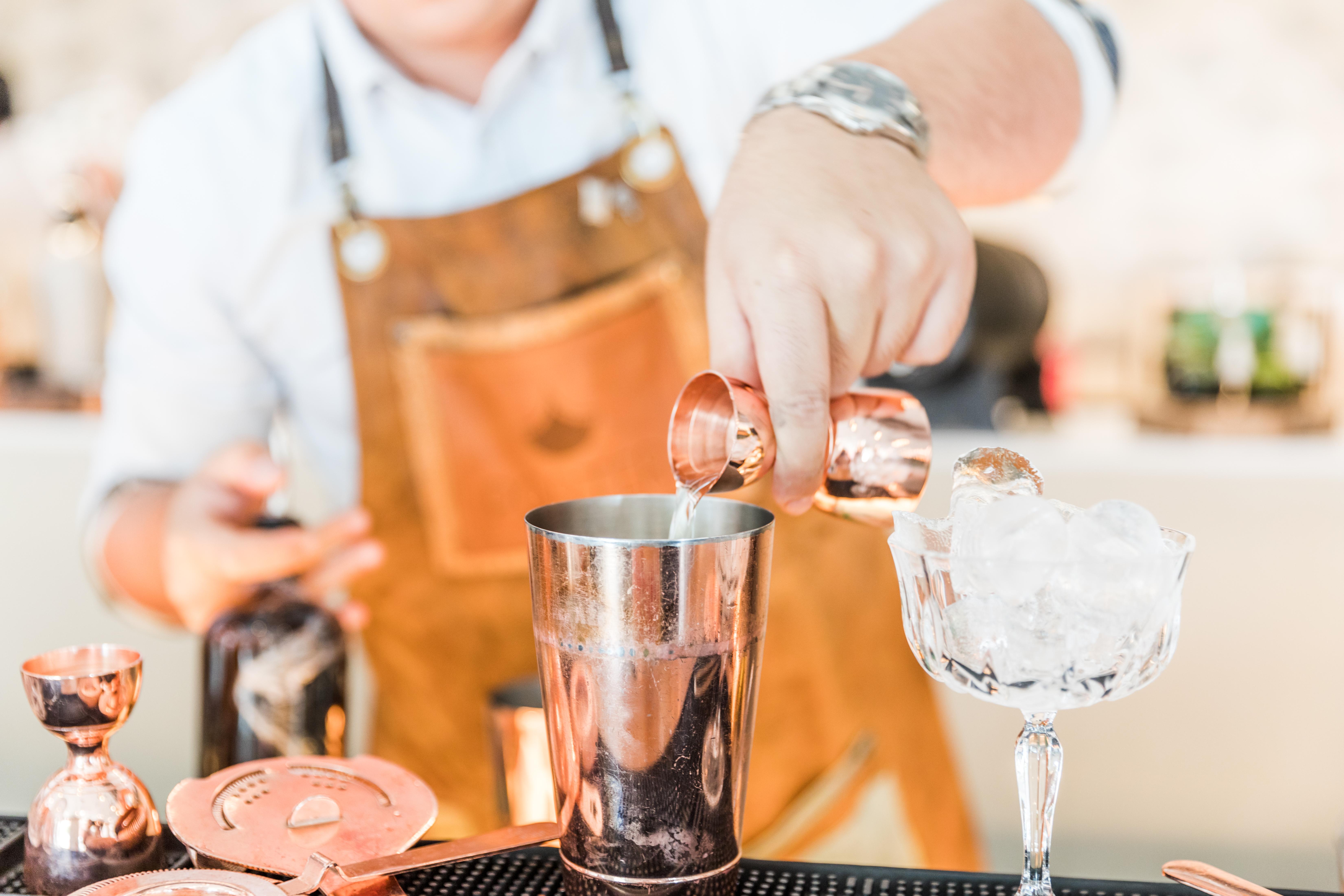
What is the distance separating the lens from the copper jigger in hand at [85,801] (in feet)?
2.24

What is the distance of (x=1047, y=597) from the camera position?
0.62m

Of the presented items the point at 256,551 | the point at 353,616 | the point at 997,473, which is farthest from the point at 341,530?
the point at 997,473

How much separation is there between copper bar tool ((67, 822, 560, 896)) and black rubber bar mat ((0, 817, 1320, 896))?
0.09 feet

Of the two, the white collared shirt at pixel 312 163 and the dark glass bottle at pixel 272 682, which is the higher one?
the white collared shirt at pixel 312 163

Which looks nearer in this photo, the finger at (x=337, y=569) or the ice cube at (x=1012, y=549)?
the ice cube at (x=1012, y=549)

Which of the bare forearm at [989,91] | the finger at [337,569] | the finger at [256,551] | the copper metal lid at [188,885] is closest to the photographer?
the copper metal lid at [188,885]

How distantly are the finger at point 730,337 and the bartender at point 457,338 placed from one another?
60cm

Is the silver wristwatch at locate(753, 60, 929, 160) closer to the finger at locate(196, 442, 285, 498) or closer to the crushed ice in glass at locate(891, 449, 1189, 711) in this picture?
the crushed ice in glass at locate(891, 449, 1189, 711)

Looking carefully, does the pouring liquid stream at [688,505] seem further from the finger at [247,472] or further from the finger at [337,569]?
the finger at [337,569]

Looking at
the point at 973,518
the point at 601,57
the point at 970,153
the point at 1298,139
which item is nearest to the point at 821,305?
the point at 973,518

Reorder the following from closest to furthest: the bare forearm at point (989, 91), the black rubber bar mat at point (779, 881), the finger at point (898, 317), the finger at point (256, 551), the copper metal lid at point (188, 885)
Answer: the copper metal lid at point (188, 885) → the black rubber bar mat at point (779, 881) → the finger at point (898, 317) → the bare forearm at point (989, 91) → the finger at point (256, 551)

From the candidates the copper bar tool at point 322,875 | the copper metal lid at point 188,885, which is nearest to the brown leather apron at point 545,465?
the copper bar tool at point 322,875

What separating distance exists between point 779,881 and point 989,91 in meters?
0.74

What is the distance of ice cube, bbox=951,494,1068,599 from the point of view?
604 mm
